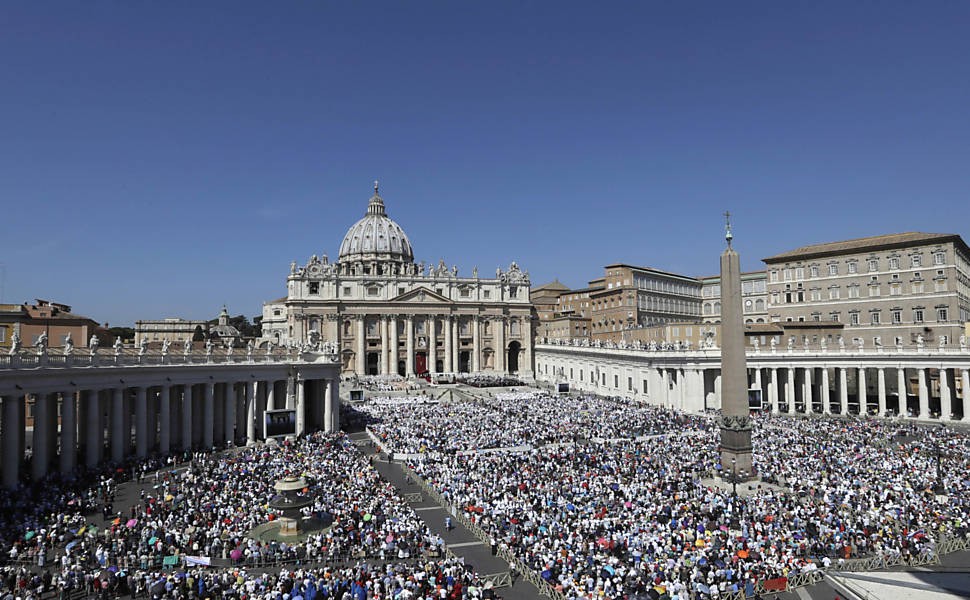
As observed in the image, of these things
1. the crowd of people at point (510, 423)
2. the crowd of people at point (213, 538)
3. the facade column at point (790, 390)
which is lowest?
the crowd of people at point (213, 538)

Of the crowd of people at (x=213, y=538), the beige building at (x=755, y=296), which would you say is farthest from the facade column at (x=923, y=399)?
the crowd of people at (x=213, y=538)

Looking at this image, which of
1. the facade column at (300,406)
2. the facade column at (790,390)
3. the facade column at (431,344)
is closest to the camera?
the facade column at (300,406)

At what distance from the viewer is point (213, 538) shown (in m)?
19.7

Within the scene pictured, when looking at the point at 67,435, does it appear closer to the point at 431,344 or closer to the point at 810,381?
the point at 810,381

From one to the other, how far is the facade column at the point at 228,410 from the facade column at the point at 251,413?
895 mm

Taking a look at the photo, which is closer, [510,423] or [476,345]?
[510,423]

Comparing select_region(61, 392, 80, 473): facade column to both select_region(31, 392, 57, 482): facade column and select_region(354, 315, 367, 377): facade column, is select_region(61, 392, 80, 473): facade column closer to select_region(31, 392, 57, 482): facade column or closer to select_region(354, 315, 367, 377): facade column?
select_region(31, 392, 57, 482): facade column

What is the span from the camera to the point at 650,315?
292ft

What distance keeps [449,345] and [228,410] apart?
192 feet

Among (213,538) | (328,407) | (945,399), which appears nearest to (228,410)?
(328,407)

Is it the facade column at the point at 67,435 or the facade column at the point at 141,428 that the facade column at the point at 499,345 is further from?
the facade column at the point at 67,435

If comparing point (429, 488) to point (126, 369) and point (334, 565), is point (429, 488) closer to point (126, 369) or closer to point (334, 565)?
point (334, 565)

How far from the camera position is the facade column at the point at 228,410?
38.9 m

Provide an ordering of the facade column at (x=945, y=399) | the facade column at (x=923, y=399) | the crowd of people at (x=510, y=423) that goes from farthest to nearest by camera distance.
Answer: the facade column at (x=923, y=399), the facade column at (x=945, y=399), the crowd of people at (x=510, y=423)
